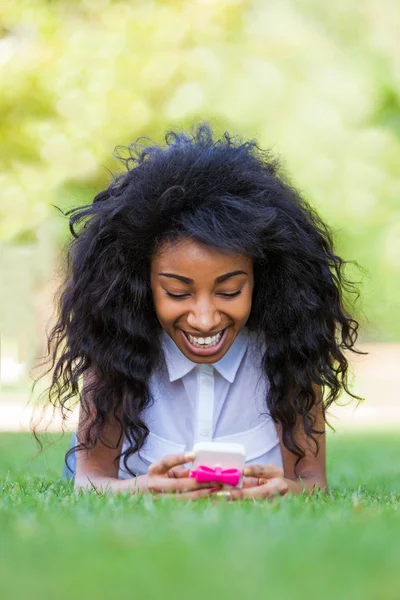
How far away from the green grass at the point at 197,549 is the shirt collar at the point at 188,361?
104 centimetres

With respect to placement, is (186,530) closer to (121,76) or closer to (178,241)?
(178,241)

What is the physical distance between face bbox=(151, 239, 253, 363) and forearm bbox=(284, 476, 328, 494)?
1.91 ft

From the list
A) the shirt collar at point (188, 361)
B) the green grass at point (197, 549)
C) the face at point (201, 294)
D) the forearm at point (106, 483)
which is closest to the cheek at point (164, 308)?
the face at point (201, 294)

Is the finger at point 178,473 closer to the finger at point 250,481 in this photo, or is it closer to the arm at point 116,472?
the arm at point 116,472

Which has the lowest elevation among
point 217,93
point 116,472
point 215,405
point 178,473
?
point 178,473

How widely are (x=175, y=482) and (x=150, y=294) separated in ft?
3.19

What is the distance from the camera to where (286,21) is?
1653 cm

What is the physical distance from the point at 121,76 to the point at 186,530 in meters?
14.4

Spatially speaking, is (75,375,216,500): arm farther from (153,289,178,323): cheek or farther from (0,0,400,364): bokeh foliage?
(0,0,400,364): bokeh foliage

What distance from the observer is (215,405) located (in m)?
4.42

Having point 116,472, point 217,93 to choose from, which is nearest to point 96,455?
point 116,472

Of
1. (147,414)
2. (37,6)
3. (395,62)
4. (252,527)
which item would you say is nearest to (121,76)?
(37,6)

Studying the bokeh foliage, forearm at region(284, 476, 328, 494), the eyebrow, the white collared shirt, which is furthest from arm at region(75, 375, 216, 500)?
the bokeh foliage

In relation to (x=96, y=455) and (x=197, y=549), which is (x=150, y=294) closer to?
(x=96, y=455)
